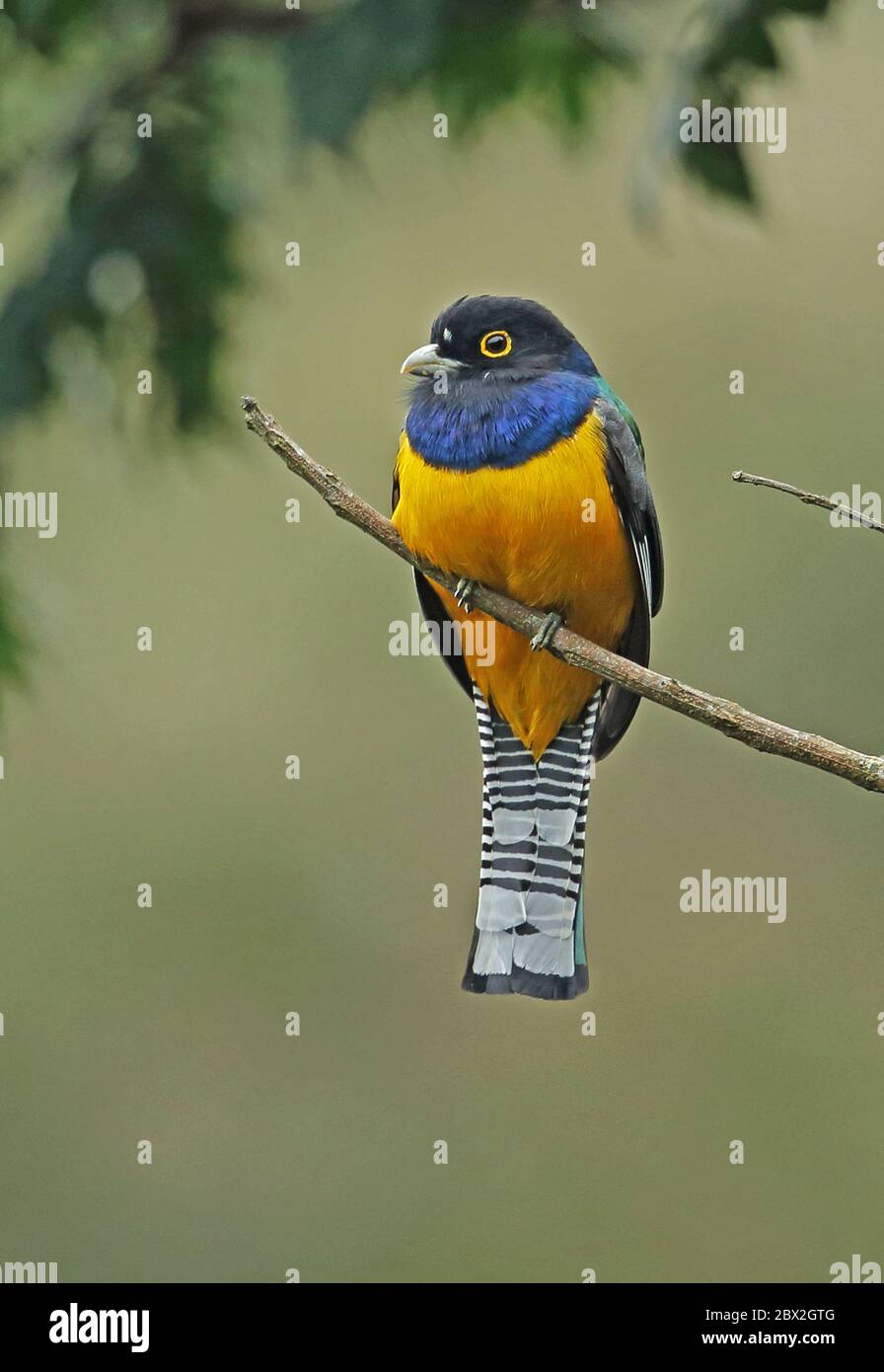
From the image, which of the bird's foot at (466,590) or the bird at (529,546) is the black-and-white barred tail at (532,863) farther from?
the bird's foot at (466,590)

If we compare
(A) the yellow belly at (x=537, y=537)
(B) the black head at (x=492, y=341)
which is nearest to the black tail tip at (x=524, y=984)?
(A) the yellow belly at (x=537, y=537)

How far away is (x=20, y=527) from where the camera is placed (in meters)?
3.89

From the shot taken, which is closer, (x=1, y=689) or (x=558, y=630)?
(x=558, y=630)

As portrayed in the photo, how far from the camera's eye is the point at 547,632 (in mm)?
3025

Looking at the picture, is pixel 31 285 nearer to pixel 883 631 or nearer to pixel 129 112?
pixel 129 112

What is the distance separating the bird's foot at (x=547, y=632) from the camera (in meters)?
2.96

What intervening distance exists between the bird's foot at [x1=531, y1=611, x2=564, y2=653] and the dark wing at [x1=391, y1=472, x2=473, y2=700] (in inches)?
23.3

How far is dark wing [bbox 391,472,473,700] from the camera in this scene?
12.1ft

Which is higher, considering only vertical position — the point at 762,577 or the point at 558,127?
the point at 558,127

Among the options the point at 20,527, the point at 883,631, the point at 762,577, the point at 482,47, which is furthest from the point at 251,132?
the point at 762,577

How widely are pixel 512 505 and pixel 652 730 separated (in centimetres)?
237

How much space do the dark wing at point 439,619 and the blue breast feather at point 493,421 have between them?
1.50ft
